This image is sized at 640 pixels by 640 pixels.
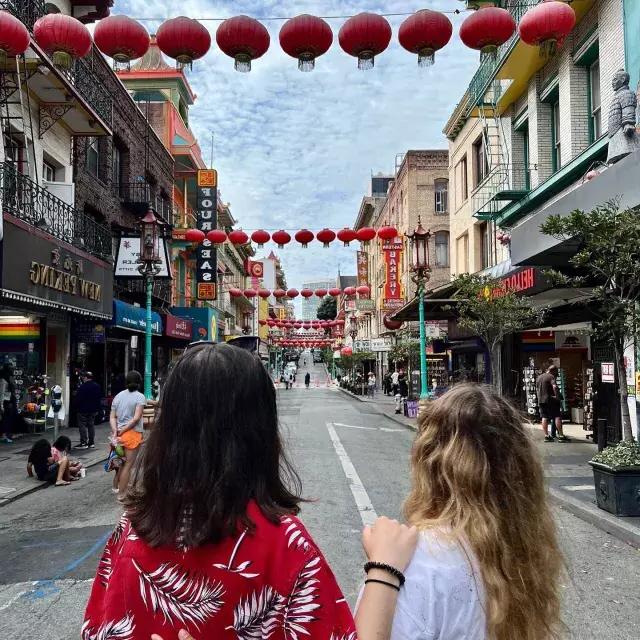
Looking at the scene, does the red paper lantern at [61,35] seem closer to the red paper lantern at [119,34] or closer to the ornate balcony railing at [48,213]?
the red paper lantern at [119,34]

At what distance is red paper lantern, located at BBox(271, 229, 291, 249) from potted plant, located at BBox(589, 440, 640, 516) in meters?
14.6

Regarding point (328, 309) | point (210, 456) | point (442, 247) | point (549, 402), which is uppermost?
point (328, 309)

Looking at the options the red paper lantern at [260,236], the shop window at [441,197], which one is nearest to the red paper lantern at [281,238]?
the red paper lantern at [260,236]

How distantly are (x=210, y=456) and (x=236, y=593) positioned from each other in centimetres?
34

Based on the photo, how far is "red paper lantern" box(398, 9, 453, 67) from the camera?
7586 millimetres

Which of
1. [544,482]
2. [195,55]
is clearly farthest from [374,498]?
[544,482]

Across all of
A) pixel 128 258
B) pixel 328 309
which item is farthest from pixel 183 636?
pixel 328 309

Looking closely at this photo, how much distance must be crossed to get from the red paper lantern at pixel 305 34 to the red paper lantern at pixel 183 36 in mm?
1005

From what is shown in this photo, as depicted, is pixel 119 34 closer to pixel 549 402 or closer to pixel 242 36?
pixel 242 36

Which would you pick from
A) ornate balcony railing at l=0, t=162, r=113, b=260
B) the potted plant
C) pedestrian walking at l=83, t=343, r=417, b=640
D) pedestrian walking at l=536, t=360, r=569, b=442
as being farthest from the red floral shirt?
pedestrian walking at l=536, t=360, r=569, b=442

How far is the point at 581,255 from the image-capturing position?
8078mm

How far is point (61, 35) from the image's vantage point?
8289 millimetres

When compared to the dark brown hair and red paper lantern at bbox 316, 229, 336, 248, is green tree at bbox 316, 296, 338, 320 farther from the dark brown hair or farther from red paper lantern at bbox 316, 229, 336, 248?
the dark brown hair

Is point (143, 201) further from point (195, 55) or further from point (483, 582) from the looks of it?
point (483, 582)
